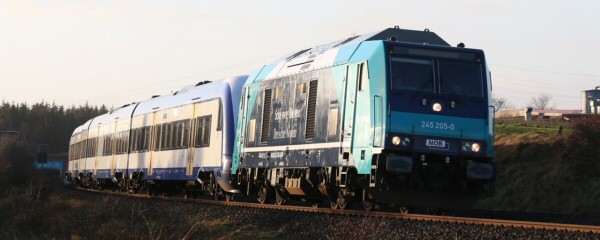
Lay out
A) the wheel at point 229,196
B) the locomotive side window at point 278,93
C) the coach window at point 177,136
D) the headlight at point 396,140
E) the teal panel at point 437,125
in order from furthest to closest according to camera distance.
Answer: the coach window at point 177,136, the wheel at point 229,196, the locomotive side window at point 278,93, the teal panel at point 437,125, the headlight at point 396,140

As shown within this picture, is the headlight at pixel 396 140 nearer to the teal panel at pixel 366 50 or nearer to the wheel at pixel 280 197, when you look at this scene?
the teal panel at pixel 366 50

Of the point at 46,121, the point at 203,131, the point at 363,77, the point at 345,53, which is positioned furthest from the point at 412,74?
the point at 46,121

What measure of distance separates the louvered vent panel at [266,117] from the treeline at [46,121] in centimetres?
10248

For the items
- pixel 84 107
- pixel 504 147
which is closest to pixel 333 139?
pixel 504 147

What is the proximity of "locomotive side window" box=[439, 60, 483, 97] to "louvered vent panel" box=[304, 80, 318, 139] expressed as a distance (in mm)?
3365

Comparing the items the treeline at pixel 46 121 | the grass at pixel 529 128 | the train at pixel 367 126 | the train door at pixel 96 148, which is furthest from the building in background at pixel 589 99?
the treeline at pixel 46 121

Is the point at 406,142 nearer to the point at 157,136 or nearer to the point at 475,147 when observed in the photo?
the point at 475,147

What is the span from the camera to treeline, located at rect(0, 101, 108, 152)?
421 feet

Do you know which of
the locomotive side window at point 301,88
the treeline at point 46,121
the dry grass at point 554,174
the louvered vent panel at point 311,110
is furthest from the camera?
the treeline at point 46,121

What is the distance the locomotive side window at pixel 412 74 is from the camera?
1761 centimetres

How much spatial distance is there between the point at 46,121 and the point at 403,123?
400 ft

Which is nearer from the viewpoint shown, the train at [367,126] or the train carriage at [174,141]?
the train at [367,126]

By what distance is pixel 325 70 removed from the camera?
65.4 ft

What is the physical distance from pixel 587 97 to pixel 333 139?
44750 millimetres
